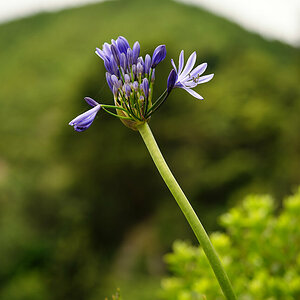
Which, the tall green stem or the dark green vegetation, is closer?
the tall green stem

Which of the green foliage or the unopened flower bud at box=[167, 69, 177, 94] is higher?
the unopened flower bud at box=[167, 69, 177, 94]

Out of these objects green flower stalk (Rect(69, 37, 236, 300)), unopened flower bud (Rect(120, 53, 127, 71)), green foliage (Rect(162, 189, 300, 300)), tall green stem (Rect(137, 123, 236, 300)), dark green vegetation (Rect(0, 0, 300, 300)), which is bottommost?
dark green vegetation (Rect(0, 0, 300, 300))

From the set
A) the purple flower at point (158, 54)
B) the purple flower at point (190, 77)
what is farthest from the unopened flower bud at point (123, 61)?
the purple flower at point (190, 77)

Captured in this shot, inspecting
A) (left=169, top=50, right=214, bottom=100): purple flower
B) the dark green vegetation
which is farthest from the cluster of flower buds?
the dark green vegetation

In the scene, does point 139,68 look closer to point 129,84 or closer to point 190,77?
point 129,84

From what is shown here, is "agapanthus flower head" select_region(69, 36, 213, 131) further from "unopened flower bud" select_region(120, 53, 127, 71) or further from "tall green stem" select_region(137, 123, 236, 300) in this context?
"tall green stem" select_region(137, 123, 236, 300)

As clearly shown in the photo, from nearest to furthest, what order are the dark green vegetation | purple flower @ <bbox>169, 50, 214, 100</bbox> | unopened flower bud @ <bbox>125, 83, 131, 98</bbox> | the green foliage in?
unopened flower bud @ <bbox>125, 83, 131, 98</bbox> < purple flower @ <bbox>169, 50, 214, 100</bbox> < the green foliage < the dark green vegetation

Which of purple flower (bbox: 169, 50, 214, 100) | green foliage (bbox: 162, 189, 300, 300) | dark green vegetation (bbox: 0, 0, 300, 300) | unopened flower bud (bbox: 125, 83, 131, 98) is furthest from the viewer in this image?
dark green vegetation (bbox: 0, 0, 300, 300)

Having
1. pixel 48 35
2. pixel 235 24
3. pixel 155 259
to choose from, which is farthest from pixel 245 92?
pixel 48 35

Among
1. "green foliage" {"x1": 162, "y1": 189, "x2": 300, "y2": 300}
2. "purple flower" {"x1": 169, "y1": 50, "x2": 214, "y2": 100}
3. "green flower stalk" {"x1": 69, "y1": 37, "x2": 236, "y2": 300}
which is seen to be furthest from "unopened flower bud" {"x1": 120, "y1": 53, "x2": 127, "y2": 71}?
"green foliage" {"x1": 162, "y1": 189, "x2": 300, "y2": 300}
